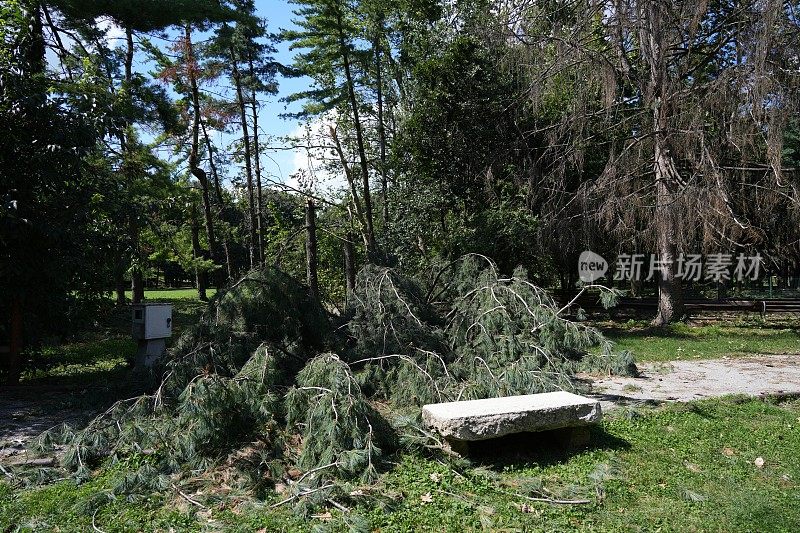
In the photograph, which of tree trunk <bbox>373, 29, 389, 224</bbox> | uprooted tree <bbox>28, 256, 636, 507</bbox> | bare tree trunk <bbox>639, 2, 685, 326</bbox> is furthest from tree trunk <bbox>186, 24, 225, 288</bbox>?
Result: bare tree trunk <bbox>639, 2, 685, 326</bbox>

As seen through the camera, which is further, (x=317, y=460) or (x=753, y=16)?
(x=753, y=16)

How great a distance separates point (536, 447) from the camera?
5305 mm

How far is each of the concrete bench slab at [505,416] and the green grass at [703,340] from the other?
17.4 feet

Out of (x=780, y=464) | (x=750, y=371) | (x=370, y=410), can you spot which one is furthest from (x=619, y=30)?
(x=370, y=410)

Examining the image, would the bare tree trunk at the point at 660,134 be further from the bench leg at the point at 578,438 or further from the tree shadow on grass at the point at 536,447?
the bench leg at the point at 578,438

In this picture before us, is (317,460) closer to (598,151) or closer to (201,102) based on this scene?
(598,151)

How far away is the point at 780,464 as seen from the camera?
16.3 ft

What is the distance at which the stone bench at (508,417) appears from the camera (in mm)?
4766

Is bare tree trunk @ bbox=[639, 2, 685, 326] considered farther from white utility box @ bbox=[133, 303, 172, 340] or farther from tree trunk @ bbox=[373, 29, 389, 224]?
white utility box @ bbox=[133, 303, 172, 340]

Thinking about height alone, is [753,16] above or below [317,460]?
above

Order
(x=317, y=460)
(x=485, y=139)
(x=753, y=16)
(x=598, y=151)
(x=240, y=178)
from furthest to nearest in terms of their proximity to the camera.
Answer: (x=240, y=178)
(x=598, y=151)
(x=485, y=139)
(x=753, y=16)
(x=317, y=460)

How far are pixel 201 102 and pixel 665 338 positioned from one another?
16.3 meters

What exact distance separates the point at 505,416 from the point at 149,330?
16.1ft

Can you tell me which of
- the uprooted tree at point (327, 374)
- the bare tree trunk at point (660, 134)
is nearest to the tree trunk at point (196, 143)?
the uprooted tree at point (327, 374)
